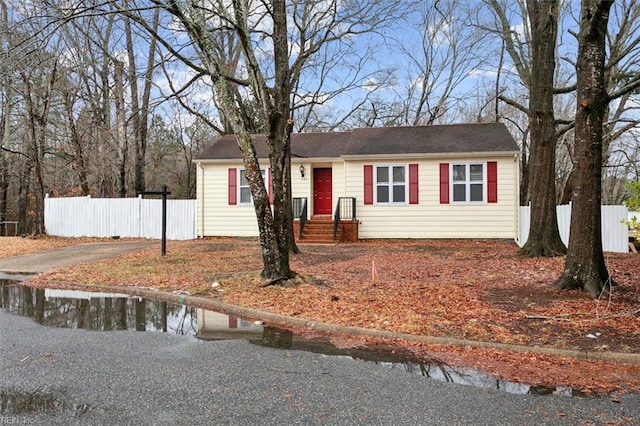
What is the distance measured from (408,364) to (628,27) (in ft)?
70.8

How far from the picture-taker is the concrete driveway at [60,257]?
11.0 m

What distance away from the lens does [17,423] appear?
2.97 m

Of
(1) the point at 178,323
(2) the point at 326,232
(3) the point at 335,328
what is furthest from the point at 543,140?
(1) the point at 178,323

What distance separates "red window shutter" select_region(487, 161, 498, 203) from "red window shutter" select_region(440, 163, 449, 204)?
1.45 metres

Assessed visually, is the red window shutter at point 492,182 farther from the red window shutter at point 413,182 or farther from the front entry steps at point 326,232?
the front entry steps at point 326,232

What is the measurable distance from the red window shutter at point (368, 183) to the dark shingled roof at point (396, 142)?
0.64 metres

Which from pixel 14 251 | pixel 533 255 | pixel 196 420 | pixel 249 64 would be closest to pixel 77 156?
pixel 14 251

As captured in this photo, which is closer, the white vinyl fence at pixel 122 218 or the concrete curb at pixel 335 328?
the concrete curb at pixel 335 328

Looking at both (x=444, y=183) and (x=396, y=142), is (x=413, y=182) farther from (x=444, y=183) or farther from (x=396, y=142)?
(x=396, y=142)

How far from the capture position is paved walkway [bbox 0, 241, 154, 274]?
36.3 feet

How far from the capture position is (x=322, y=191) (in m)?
18.2

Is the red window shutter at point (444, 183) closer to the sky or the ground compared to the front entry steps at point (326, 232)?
closer to the sky

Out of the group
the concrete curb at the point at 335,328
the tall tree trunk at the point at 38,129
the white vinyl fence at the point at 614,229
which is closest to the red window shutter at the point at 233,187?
the tall tree trunk at the point at 38,129

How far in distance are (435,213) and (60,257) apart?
41.3 ft
